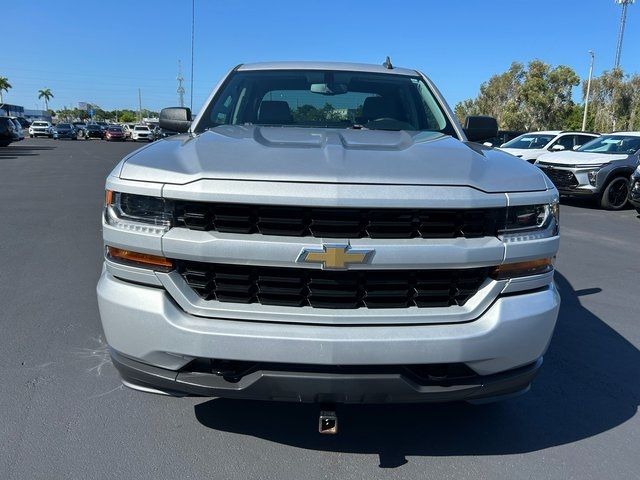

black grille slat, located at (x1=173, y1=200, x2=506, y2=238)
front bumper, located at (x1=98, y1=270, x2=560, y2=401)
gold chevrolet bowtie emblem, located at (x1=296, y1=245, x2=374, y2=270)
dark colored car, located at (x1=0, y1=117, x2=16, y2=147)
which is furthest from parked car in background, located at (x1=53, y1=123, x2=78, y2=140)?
gold chevrolet bowtie emblem, located at (x1=296, y1=245, x2=374, y2=270)

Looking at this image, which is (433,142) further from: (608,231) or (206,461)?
(608,231)

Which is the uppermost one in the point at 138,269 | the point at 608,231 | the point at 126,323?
the point at 138,269

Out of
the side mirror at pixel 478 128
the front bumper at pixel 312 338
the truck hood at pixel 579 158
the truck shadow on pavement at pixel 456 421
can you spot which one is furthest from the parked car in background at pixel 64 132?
the front bumper at pixel 312 338

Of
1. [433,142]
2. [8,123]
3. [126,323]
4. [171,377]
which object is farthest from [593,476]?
[8,123]

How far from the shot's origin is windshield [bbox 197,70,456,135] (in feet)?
12.3

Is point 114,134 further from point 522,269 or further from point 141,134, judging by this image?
point 522,269

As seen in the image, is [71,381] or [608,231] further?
[608,231]

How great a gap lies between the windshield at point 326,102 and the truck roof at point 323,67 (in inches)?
2.5

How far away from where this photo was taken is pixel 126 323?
2.23 metres

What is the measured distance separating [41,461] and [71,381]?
2.63 ft

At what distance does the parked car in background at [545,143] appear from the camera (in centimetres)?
1548

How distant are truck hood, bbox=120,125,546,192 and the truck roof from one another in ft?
5.08

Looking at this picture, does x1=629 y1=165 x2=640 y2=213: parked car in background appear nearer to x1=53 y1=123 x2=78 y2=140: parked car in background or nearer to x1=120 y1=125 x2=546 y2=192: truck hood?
x1=120 y1=125 x2=546 y2=192: truck hood

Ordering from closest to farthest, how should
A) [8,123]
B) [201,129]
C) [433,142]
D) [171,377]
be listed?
[171,377] → [433,142] → [201,129] → [8,123]
